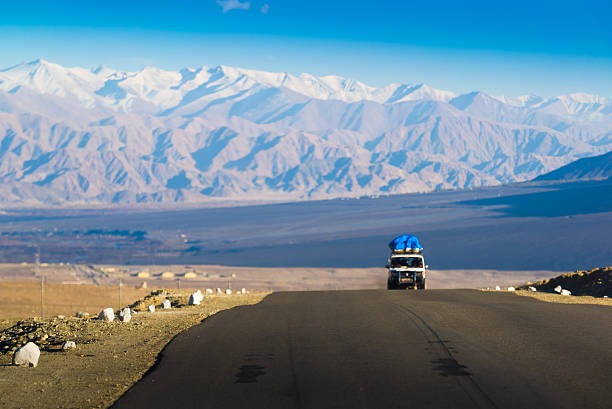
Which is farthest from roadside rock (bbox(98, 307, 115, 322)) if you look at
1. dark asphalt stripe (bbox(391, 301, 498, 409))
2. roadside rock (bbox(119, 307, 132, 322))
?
dark asphalt stripe (bbox(391, 301, 498, 409))

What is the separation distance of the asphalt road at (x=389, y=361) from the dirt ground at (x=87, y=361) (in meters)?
0.61

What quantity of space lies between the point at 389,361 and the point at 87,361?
6926mm

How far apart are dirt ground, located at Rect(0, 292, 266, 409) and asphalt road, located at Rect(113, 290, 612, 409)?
23.9 inches

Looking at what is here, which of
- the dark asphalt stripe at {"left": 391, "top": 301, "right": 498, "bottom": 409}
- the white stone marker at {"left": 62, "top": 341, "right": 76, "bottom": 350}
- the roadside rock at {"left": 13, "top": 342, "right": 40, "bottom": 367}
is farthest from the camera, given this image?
the white stone marker at {"left": 62, "top": 341, "right": 76, "bottom": 350}

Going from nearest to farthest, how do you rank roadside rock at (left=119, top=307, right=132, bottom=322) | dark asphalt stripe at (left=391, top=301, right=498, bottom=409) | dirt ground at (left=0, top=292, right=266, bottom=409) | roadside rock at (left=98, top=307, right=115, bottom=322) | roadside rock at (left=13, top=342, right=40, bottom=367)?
dark asphalt stripe at (left=391, top=301, right=498, bottom=409), dirt ground at (left=0, top=292, right=266, bottom=409), roadside rock at (left=13, top=342, right=40, bottom=367), roadside rock at (left=119, top=307, right=132, bottom=322), roadside rock at (left=98, top=307, right=115, bottom=322)

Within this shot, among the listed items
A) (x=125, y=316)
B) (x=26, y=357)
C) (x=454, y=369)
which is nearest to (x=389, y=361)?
(x=454, y=369)

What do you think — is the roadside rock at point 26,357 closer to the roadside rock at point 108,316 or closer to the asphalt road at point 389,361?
the asphalt road at point 389,361

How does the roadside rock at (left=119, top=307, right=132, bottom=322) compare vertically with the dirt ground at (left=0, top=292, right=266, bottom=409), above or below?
above

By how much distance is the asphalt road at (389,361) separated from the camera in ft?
53.7

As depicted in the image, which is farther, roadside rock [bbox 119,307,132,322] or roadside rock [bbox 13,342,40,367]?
roadside rock [bbox 119,307,132,322]

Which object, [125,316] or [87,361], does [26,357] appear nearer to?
[87,361]

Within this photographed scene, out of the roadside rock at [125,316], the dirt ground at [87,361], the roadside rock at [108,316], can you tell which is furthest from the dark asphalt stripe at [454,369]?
the roadside rock at [108,316]

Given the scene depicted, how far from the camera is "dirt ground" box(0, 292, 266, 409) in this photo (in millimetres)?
17484

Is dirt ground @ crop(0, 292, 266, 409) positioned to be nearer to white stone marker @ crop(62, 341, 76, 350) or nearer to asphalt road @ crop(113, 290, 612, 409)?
white stone marker @ crop(62, 341, 76, 350)
